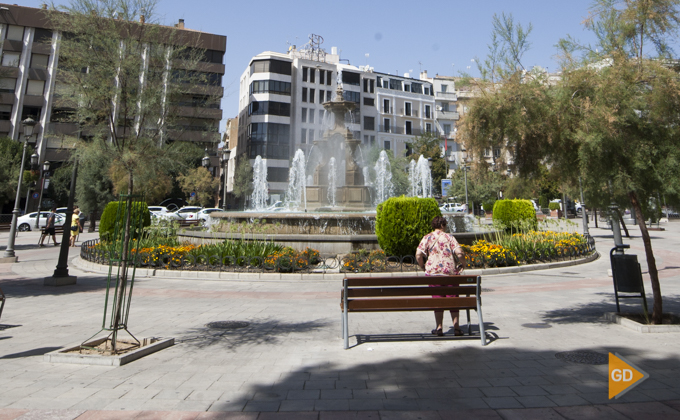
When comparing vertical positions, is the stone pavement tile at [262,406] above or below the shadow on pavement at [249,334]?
below

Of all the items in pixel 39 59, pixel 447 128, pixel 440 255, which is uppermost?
pixel 39 59

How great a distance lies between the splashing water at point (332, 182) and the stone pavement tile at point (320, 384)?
16019mm

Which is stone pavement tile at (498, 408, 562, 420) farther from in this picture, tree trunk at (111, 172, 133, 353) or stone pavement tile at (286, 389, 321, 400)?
tree trunk at (111, 172, 133, 353)

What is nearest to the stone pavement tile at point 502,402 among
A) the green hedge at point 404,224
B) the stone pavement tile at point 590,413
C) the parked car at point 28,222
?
the stone pavement tile at point 590,413

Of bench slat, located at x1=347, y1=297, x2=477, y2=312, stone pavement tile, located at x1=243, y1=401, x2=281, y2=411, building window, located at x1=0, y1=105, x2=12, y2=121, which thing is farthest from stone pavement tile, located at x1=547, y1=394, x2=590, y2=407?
building window, located at x1=0, y1=105, x2=12, y2=121

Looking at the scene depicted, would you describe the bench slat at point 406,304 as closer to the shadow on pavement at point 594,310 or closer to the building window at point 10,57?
the shadow on pavement at point 594,310

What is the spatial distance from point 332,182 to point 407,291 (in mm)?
15290

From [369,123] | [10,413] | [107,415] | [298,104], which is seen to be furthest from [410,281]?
[369,123]

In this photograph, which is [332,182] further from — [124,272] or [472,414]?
[472,414]

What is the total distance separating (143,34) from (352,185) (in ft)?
47.5

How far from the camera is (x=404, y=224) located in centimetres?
1202

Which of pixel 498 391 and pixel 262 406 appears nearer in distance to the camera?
pixel 262 406

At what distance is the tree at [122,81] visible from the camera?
17.1ft

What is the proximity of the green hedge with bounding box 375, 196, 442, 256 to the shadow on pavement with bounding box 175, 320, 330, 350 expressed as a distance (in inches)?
236
